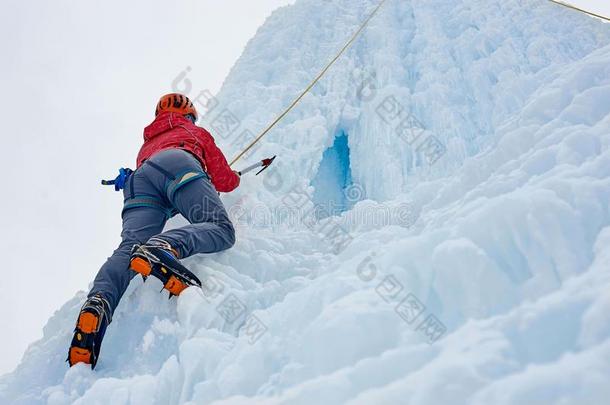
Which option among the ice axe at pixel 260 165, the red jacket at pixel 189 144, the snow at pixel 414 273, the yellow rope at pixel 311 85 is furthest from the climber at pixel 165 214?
the yellow rope at pixel 311 85

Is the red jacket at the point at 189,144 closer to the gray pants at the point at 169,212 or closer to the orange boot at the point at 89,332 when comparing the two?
the gray pants at the point at 169,212

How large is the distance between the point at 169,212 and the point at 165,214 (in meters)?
0.04

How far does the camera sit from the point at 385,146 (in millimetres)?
4027

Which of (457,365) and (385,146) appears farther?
(385,146)

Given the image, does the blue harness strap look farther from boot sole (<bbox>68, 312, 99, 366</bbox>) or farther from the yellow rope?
the yellow rope

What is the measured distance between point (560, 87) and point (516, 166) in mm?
546

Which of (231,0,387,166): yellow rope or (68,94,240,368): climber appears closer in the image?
(68,94,240,368): climber

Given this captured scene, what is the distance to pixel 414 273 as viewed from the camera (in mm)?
1727

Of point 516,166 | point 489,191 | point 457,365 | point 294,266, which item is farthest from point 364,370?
point 294,266

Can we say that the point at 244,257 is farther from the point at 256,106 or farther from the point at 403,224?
the point at 256,106

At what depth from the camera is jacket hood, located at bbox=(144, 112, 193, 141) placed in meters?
3.09

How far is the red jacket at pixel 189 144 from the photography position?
2891 millimetres

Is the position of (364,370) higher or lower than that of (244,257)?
lower

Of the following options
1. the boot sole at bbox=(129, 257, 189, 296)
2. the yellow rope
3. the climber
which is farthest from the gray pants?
the yellow rope
